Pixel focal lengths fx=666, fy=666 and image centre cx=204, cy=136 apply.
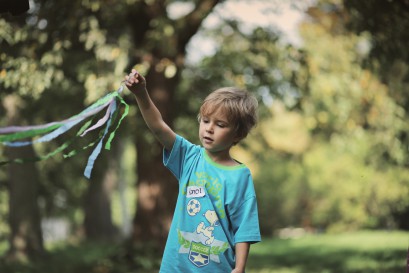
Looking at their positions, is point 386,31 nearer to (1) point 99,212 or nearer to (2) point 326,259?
(2) point 326,259

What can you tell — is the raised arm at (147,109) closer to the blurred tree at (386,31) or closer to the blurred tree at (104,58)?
the blurred tree at (104,58)

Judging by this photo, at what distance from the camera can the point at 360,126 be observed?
13.0m

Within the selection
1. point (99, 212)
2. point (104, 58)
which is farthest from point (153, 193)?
point (99, 212)

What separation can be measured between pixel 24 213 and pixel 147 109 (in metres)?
10.5

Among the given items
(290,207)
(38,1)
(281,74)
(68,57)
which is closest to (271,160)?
(290,207)

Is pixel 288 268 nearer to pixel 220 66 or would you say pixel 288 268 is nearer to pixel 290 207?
pixel 220 66

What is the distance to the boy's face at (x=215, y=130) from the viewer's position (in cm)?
313

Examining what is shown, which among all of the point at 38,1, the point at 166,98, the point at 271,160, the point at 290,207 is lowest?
the point at 290,207

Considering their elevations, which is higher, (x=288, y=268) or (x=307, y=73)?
(x=307, y=73)

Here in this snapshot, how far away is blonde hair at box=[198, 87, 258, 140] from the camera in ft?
10.3

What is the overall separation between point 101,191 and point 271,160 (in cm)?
569

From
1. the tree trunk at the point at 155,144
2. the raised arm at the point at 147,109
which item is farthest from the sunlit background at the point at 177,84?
the raised arm at the point at 147,109

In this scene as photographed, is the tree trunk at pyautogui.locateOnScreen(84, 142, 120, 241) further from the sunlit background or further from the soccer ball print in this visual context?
the soccer ball print

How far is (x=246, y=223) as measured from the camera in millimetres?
3100
